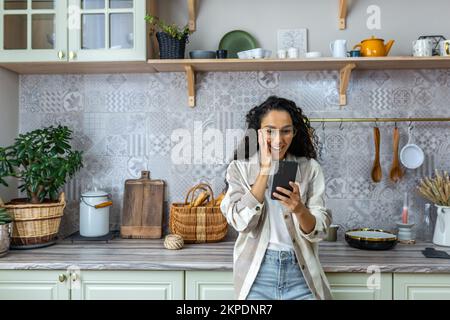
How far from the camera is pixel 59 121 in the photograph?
7.62ft

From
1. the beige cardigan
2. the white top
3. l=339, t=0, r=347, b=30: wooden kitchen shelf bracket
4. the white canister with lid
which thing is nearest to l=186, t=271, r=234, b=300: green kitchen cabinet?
the beige cardigan

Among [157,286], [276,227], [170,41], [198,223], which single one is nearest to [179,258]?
[157,286]

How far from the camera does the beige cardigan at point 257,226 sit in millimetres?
1472

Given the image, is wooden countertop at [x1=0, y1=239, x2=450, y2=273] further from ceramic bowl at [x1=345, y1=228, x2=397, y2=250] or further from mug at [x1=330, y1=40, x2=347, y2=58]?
mug at [x1=330, y1=40, x2=347, y2=58]

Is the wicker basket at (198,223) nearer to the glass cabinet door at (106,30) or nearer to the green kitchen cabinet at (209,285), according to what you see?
the green kitchen cabinet at (209,285)

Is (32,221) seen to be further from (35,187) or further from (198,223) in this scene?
(198,223)


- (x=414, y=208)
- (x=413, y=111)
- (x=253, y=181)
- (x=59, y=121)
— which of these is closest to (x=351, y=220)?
(x=414, y=208)

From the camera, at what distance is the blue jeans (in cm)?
149

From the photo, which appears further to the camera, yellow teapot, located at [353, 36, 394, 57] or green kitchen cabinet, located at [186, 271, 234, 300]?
yellow teapot, located at [353, 36, 394, 57]

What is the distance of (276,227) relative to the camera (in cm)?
154

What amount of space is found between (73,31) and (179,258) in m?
1.17

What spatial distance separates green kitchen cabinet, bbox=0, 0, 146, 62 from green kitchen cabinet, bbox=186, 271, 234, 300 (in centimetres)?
103
